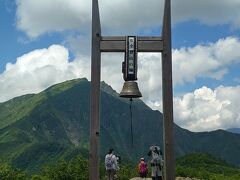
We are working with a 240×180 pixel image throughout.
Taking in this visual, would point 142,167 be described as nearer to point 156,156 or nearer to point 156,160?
point 156,156

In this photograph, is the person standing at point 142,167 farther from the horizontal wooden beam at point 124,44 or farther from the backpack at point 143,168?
the horizontal wooden beam at point 124,44

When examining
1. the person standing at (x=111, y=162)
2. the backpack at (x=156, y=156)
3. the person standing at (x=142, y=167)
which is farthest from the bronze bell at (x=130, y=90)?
the person standing at (x=142, y=167)

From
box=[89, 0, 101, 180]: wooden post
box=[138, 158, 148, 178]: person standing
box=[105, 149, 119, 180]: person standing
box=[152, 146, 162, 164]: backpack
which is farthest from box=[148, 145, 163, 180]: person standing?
box=[138, 158, 148, 178]: person standing

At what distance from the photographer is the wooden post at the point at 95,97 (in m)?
11.2

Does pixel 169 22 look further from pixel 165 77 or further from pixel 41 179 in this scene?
pixel 41 179

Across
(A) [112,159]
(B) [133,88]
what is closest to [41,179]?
(A) [112,159]

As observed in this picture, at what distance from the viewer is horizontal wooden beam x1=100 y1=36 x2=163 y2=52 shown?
1173 centimetres

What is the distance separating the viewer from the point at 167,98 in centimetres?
1151

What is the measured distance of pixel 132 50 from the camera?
11.8 metres

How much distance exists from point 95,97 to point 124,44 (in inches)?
65.6

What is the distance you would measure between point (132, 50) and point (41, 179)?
204ft

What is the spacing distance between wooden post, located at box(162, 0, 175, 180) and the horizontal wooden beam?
20cm

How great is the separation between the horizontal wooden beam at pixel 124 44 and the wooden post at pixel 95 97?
0.19 meters

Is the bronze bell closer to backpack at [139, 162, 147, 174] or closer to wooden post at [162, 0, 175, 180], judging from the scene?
wooden post at [162, 0, 175, 180]
